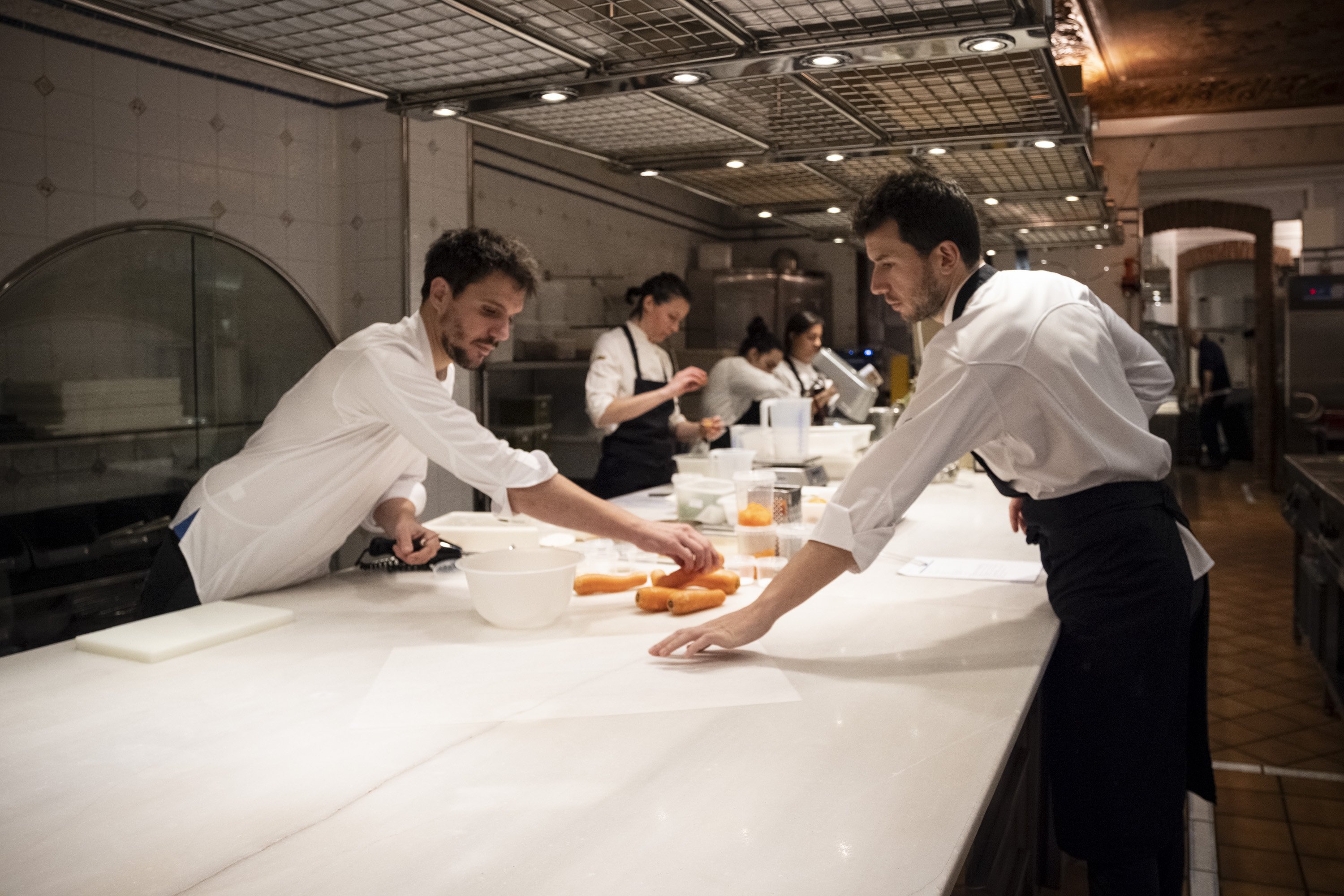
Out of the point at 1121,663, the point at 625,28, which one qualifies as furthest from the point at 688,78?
the point at 1121,663

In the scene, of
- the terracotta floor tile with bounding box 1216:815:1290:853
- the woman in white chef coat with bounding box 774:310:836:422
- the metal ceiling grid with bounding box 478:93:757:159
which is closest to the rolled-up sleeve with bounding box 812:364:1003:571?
the metal ceiling grid with bounding box 478:93:757:159


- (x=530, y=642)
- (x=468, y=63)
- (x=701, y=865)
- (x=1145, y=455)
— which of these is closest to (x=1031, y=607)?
(x=1145, y=455)

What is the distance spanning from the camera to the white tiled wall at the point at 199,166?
325cm

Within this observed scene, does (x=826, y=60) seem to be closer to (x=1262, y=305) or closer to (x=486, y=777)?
(x=486, y=777)

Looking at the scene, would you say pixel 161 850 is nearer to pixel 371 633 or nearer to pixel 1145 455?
pixel 371 633

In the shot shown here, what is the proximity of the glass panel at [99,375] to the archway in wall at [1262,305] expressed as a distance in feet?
29.5

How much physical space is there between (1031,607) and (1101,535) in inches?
10.4

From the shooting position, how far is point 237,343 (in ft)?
12.4

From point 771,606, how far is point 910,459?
337 mm

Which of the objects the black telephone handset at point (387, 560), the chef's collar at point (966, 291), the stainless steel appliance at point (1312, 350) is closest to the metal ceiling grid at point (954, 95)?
the chef's collar at point (966, 291)

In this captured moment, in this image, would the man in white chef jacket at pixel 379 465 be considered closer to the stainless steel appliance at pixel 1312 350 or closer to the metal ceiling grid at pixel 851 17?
the metal ceiling grid at pixel 851 17

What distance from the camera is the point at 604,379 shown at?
182 inches

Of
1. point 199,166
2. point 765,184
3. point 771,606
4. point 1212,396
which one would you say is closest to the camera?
point 771,606

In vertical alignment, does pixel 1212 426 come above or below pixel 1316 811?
above
